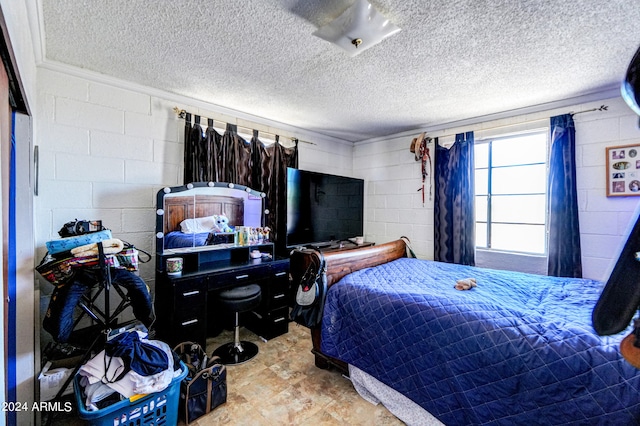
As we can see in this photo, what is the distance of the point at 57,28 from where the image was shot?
171cm

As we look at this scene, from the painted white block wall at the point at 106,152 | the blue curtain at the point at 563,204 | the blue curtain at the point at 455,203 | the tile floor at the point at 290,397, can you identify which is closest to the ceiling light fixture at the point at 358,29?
the painted white block wall at the point at 106,152

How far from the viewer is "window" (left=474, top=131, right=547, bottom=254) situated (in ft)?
9.84

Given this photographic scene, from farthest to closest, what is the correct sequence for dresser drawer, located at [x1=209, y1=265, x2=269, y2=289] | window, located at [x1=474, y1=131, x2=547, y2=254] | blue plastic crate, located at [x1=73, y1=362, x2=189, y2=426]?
1. window, located at [x1=474, y1=131, x2=547, y2=254]
2. dresser drawer, located at [x1=209, y1=265, x2=269, y2=289]
3. blue plastic crate, located at [x1=73, y1=362, x2=189, y2=426]

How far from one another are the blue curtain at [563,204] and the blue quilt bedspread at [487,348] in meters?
0.61

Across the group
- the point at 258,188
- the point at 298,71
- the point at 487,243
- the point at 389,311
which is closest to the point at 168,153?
the point at 258,188

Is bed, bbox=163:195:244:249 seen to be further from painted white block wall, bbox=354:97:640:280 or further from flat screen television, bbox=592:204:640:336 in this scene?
flat screen television, bbox=592:204:640:336

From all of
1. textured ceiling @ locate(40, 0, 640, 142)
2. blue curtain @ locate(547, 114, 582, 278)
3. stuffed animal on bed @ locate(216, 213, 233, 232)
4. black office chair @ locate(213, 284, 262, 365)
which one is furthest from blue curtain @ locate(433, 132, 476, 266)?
stuffed animal on bed @ locate(216, 213, 233, 232)

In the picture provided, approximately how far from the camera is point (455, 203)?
3350 millimetres

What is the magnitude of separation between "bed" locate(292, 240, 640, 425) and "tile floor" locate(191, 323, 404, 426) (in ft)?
0.58

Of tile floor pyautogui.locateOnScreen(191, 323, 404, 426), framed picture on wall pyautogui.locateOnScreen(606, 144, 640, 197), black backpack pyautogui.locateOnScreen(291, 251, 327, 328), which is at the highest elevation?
framed picture on wall pyautogui.locateOnScreen(606, 144, 640, 197)

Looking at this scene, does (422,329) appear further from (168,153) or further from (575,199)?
(168,153)

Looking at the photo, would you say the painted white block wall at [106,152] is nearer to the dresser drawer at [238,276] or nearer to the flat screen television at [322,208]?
the dresser drawer at [238,276]

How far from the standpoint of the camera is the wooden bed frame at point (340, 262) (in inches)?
85.9

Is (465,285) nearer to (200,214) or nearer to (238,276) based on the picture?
(238,276)
